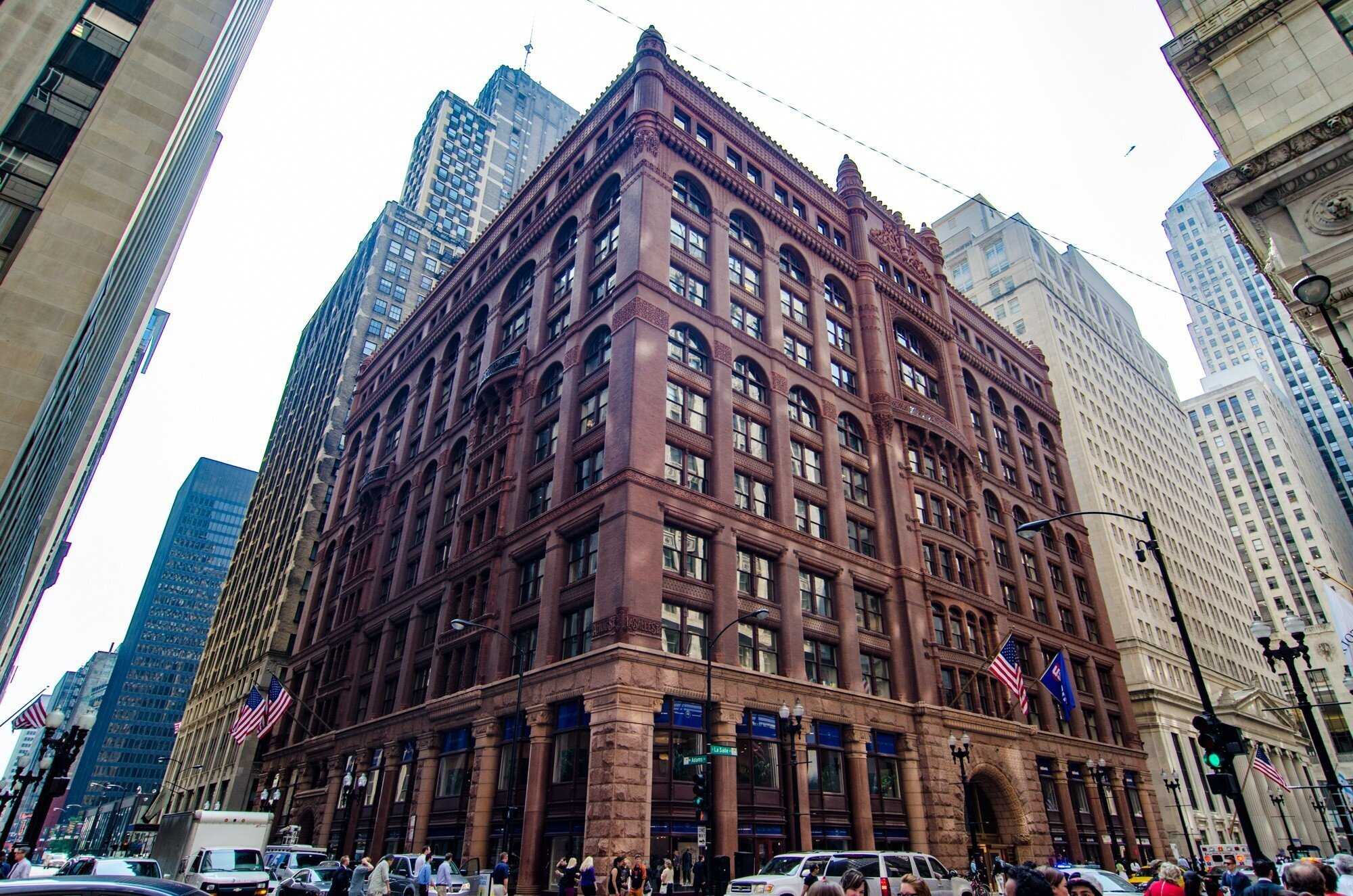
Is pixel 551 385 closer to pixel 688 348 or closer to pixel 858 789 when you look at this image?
pixel 688 348

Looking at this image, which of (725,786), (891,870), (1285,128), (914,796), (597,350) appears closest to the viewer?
(891,870)

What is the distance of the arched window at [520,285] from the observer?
5191cm

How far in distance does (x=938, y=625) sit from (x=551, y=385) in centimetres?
2712

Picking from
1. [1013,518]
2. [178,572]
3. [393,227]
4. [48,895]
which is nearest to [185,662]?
[178,572]

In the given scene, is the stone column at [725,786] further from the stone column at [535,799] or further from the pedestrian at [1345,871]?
the pedestrian at [1345,871]

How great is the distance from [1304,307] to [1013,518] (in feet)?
122

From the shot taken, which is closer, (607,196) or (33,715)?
(33,715)

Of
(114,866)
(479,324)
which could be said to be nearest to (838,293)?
(479,324)

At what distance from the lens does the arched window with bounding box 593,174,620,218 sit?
4597 centimetres

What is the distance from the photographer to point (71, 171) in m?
19.6

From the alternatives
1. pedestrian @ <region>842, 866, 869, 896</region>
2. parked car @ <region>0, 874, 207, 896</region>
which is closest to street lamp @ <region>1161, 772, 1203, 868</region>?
pedestrian @ <region>842, 866, 869, 896</region>

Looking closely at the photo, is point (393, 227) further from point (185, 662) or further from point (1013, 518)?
point (185, 662)

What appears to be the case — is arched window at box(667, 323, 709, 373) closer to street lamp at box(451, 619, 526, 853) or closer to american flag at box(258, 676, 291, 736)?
street lamp at box(451, 619, 526, 853)

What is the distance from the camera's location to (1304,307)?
2303 centimetres
